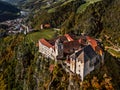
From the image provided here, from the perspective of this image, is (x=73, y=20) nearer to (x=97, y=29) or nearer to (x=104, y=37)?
(x=97, y=29)

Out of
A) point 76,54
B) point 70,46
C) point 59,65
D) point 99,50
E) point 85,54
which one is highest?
point 85,54

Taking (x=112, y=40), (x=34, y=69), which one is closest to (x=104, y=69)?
(x=34, y=69)

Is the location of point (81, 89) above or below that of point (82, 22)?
above

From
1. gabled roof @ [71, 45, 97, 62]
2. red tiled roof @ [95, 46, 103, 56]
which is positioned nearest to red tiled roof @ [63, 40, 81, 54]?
red tiled roof @ [95, 46, 103, 56]

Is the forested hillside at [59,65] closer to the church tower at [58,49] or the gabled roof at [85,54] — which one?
the church tower at [58,49]

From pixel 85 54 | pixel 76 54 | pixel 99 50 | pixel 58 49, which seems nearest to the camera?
pixel 85 54

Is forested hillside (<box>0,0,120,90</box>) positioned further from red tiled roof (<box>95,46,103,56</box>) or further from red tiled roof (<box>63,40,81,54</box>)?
red tiled roof (<box>63,40,81,54</box>)

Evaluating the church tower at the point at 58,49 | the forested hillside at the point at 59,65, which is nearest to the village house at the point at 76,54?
the church tower at the point at 58,49

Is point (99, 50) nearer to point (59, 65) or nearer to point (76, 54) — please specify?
point (76, 54)

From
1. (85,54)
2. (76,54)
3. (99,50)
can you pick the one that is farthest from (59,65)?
(99,50)
